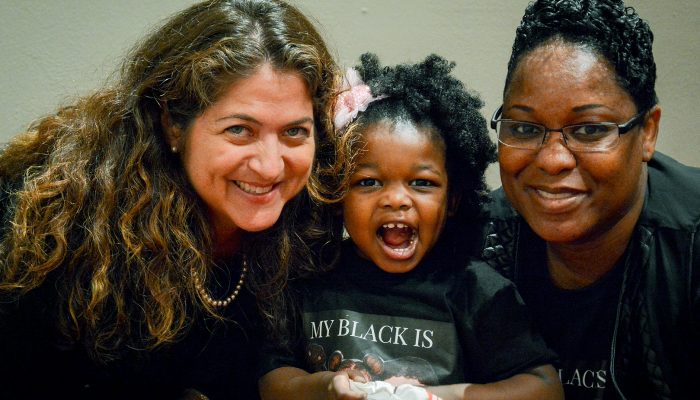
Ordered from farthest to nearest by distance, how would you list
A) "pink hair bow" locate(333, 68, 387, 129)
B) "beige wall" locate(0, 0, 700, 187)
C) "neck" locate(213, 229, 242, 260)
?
1. "beige wall" locate(0, 0, 700, 187)
2. "neck" locate(213, 229, 242, 260)
3. "pink hair bow" locate(333, 68, 387, 129)

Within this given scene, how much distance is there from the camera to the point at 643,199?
1.83m

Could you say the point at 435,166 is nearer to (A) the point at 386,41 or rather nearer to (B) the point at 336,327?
(B) the point at 336,327

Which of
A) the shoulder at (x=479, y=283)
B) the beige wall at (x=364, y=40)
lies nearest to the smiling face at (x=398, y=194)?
the shoulder at (x=479, y=283)

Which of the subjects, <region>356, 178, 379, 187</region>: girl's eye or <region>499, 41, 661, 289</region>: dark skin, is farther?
<region>356, 178, 379, 187</region>: girl's eye

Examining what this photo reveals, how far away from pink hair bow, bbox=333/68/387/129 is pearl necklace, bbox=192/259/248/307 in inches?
17.2

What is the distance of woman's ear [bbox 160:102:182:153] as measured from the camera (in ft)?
5.98

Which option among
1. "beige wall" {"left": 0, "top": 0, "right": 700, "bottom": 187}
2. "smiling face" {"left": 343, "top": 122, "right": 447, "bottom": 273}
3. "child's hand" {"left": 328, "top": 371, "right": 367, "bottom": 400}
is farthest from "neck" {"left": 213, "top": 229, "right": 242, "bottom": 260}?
"beige wall" {"left": 0, "top": 0, "right": 700, "bottom": 187}

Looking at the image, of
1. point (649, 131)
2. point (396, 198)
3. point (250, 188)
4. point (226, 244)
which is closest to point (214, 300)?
point (226, 244)

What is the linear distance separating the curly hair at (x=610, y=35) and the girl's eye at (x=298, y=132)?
516mm

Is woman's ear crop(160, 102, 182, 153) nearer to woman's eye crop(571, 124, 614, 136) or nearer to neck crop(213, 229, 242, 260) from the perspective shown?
neck crop(213, 229, 242, 260)

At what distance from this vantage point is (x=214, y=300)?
1964mm

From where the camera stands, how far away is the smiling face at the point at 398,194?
1.85 meters

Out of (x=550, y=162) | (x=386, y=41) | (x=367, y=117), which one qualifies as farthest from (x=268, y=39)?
(x=386, y=41)

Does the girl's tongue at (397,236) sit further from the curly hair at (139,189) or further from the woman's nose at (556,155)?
the woman's nose at (556,155)
